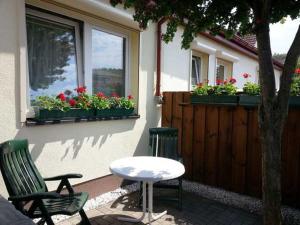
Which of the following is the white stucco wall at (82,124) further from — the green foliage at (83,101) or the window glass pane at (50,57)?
the window glass pane at (50,57)

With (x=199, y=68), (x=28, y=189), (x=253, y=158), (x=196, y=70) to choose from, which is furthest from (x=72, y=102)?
(x=199, y=68)

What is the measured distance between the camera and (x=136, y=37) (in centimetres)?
442

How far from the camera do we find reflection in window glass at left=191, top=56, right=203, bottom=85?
21.5 ft

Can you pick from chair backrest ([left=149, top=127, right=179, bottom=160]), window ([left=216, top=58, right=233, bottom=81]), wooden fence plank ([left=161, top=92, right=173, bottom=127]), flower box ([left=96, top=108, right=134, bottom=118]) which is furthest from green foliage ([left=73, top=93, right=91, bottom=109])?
window ([left=216, top=58, right=233, bottom=81])

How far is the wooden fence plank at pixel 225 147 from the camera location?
4168 mm

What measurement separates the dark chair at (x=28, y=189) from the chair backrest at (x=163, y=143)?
1615 mm

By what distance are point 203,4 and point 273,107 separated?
1.16m

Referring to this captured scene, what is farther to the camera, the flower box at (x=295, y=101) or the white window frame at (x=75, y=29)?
the flower box at (x=295, y=101)

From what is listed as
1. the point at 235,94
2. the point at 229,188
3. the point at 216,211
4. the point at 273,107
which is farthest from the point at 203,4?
the point at 229,188

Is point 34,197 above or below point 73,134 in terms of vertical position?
below

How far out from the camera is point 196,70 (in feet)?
21.7

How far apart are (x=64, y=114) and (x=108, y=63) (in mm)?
1370

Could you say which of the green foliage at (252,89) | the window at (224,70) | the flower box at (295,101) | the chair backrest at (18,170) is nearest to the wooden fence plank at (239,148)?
the green foliage at (252,89)

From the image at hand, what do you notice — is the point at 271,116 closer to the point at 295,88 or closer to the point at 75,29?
the point at 295,88
